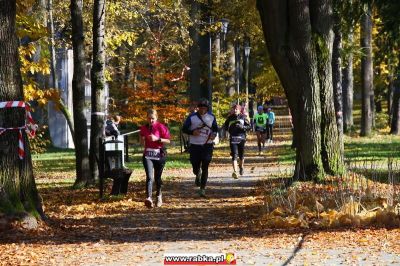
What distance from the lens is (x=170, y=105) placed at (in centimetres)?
3344

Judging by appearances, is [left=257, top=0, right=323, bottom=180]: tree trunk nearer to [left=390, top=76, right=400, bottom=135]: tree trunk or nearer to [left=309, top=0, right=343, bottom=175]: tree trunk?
[left=309, top=0, right=343, bottom=175]: tree trunk

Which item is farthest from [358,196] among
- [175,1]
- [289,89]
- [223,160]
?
[223,160]

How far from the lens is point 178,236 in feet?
37.0

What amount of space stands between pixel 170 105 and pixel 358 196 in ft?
71.1

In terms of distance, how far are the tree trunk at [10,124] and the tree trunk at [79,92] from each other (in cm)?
635

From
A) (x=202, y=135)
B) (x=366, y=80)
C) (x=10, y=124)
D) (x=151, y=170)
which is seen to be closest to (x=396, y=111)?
(x=366, y=80)

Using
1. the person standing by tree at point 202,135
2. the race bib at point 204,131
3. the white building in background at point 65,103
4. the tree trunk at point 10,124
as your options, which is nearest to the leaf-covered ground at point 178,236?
the tree trunk at point 10,124

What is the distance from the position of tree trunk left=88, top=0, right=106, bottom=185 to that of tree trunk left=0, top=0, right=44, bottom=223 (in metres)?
6.09

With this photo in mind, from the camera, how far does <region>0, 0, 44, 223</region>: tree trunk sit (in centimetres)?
1173

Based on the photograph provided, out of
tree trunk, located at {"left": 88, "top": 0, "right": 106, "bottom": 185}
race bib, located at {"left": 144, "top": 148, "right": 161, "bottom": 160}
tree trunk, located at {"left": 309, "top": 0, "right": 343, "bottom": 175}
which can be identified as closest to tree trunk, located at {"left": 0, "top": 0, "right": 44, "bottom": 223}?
race bib, located at {"left": 144, "top": 148, "right": 161, "bottom": 160}

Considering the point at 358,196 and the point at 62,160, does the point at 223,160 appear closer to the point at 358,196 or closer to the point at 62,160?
the point at 62,160

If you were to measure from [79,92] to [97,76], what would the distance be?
595 mm

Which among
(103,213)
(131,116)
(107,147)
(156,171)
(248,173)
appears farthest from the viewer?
(131,116)

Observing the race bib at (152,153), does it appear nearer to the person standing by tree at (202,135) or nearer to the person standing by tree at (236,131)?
the person standing by tree at (202,135)
